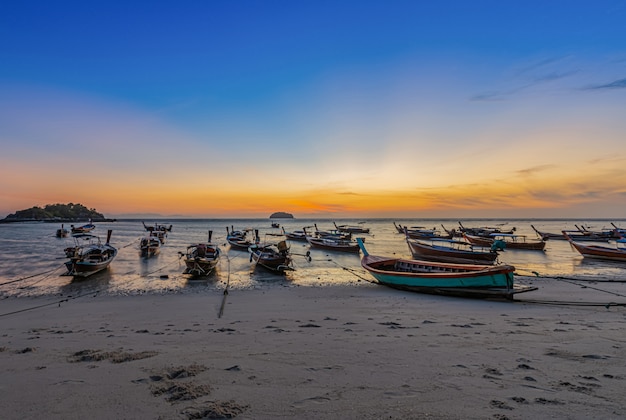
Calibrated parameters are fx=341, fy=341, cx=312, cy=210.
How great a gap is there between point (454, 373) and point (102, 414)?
5.30m

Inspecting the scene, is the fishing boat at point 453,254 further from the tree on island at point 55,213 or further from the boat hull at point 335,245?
the tree on island at point 55,213

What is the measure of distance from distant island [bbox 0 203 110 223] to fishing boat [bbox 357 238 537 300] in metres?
157

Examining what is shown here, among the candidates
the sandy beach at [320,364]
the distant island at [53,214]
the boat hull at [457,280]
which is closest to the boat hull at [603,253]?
the boat hull at [457,280]

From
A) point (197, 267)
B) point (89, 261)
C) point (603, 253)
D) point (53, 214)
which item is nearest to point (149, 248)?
point (89, 261)

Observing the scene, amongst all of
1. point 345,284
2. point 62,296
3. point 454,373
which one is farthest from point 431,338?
point 62,296

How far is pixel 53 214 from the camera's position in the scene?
146 metres

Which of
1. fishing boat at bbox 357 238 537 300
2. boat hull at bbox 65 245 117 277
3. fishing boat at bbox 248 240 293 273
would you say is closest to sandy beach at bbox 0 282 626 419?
fishing boat at bbox 357 238 537 300

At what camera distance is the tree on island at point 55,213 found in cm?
14288

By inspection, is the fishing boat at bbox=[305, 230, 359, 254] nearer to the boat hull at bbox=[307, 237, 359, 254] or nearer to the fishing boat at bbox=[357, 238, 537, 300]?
the boat hull at bbox=[307, 237, 359, 254]

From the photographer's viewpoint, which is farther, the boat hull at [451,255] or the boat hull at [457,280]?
the boat hull at [451,255]

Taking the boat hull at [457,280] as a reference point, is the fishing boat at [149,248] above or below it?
below

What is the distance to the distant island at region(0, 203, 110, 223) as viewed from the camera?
142 m

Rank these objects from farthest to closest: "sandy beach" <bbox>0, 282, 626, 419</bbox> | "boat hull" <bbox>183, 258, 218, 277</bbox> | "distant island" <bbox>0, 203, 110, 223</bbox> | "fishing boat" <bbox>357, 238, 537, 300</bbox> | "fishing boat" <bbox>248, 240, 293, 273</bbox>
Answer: "distant island" <bbox>0, 203, 110, 223</bbox>
"fishing boat" <bbox>248, 240, 293, 273</bbox>
"boat hull" <bbox>183, 258, 218, 277</bbox>
"fishing boat" <bbox>357, 238, 537, 300</bbox>
"sandy beach" <bbox>0, 282, 626, 419</bbox>

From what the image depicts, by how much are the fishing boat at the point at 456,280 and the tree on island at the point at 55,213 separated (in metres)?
167
